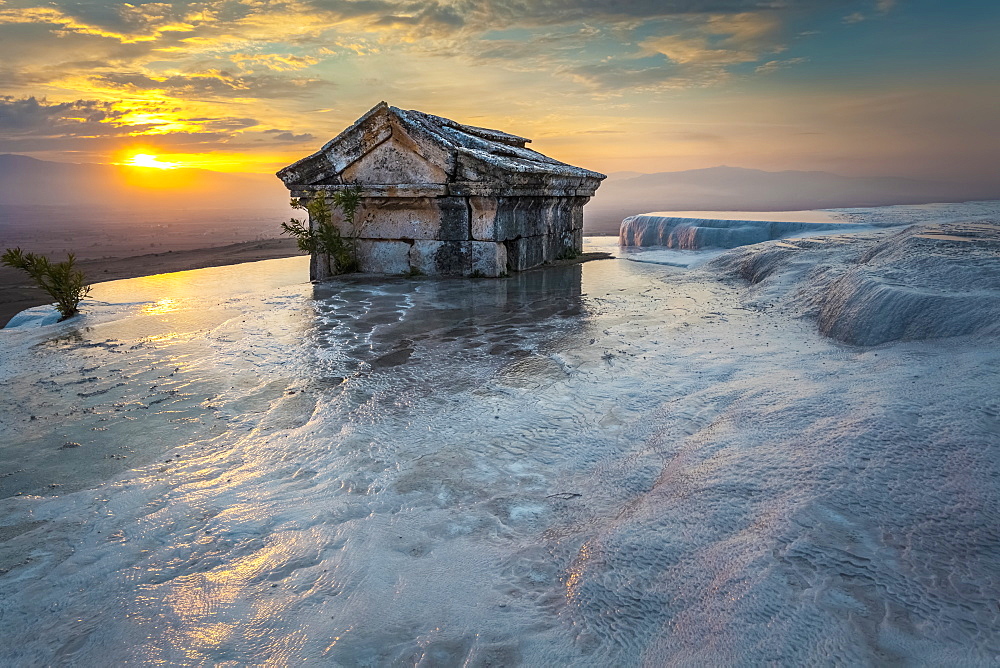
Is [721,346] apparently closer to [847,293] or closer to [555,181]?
[847,293]

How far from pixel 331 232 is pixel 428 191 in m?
1.21

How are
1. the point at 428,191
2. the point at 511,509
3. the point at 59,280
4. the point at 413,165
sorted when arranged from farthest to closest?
the point at 413,165 → the point at 428,191 → the point at 59,280 → the point at 511,509

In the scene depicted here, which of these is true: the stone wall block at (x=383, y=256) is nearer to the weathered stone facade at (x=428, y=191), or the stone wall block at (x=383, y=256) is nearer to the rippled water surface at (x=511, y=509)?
the weathered stone facade at (x=428, y=191)

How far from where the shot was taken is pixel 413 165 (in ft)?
21.0

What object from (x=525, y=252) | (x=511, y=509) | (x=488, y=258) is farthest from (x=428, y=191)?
(x=511, y=509)

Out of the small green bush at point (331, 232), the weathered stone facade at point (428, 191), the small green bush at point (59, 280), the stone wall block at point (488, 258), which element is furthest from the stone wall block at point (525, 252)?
the small green bush at point (59, 280)

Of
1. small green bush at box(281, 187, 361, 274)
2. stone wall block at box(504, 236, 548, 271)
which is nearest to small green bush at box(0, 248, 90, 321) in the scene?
small green bush at box(281, 187, 361, 274)

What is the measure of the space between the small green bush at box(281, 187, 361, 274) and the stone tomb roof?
7.9 inches

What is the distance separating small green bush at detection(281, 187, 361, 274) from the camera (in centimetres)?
645

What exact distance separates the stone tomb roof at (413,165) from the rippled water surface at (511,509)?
10.4 ft

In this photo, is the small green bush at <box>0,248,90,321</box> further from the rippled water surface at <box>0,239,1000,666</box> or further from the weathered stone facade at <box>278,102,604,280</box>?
the weathered stone facade at <box>278,102,604,280</box>

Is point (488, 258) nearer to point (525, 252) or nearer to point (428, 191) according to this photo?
point (525, 252)

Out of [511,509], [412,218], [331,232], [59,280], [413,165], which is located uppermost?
[413,165]

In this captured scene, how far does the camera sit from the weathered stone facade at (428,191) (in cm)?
617
